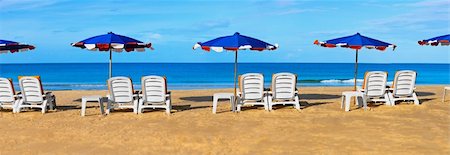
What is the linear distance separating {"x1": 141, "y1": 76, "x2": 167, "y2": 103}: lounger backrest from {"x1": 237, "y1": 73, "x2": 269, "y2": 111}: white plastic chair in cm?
153

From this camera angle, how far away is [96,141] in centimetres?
722

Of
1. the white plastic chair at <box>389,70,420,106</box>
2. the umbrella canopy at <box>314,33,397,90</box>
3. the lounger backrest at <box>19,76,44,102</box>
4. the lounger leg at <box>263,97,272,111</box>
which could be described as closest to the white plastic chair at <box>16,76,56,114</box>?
the lounger backrest at <box>19,76,44,102</box>

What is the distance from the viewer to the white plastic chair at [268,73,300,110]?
10.4 m

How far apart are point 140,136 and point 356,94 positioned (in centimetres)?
490

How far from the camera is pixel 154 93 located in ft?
33.1

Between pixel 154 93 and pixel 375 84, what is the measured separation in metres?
4.60

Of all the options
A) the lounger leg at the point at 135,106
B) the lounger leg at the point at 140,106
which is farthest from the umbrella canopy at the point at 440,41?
the lounger leg at the point at 135,106

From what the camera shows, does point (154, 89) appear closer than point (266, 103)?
Yes

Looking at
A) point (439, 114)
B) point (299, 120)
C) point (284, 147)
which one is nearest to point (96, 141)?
point (284, 147)

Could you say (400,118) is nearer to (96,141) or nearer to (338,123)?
(338,123)

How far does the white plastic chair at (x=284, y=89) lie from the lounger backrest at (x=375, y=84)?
5.01ft

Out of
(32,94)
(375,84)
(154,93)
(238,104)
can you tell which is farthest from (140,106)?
(375,84)

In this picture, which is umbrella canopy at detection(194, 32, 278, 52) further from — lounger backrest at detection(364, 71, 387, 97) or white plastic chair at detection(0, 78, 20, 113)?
white plastic chair at detection(0, 78, 20, 113)

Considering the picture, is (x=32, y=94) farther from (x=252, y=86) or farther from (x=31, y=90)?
(x=252, y=86)
